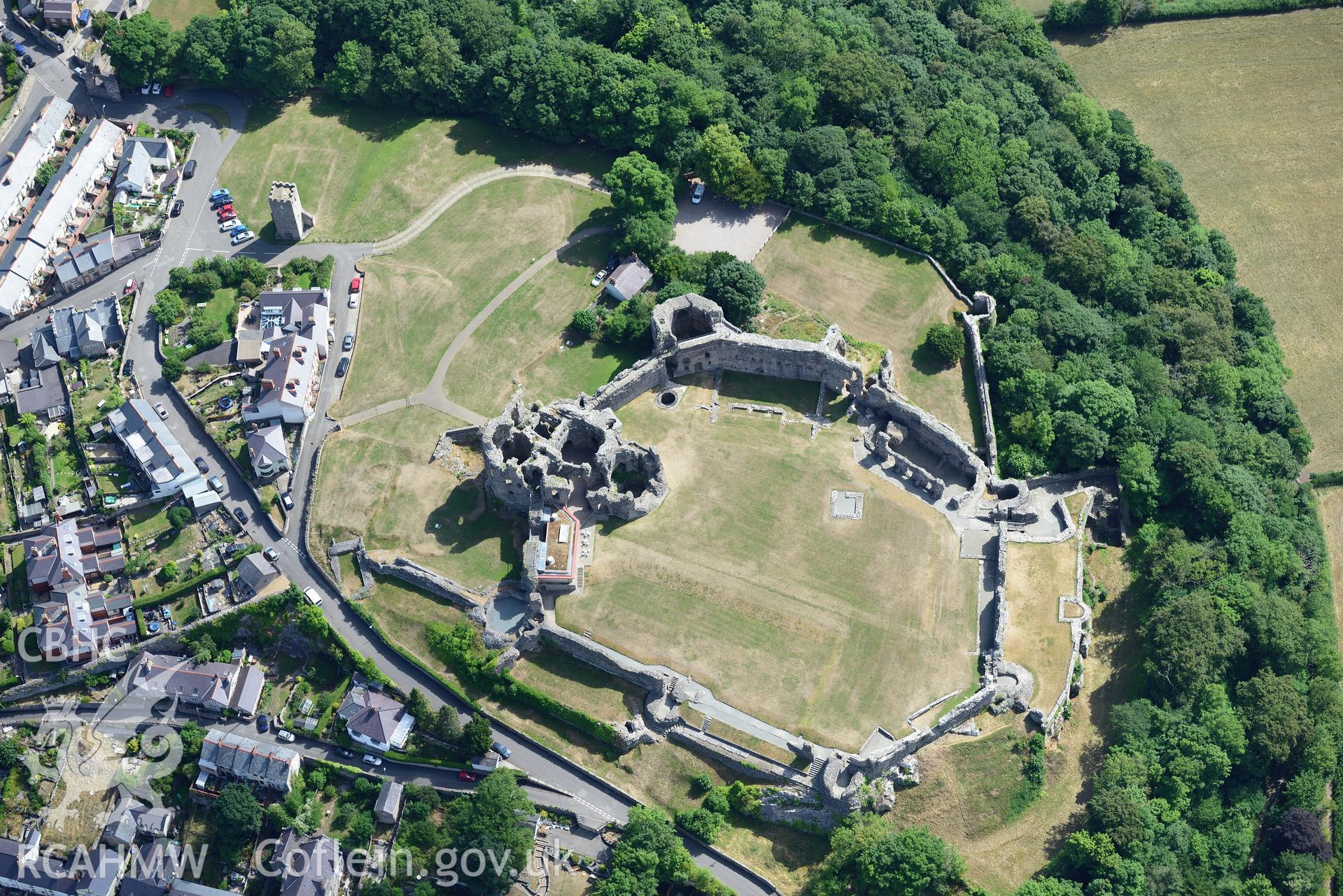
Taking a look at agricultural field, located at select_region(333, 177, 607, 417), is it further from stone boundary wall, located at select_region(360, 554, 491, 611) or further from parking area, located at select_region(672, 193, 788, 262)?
stone boundary wall, located at select_region(360, 554, 491, 611)

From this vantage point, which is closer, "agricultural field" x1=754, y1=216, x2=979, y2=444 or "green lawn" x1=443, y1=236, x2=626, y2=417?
"green lawn" x1=443, y1=236, x2=626, y2=417

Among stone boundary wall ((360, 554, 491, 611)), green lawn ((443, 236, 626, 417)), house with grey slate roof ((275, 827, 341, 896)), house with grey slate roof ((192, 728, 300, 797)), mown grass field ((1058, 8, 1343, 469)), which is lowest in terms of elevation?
house with grey slate roof ((275, 827, 341, 896))

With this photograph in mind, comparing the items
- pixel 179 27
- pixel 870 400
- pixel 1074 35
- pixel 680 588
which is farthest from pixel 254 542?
pixel 1074 35

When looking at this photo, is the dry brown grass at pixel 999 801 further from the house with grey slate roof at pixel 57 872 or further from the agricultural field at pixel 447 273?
the house with grey slate roof at pixel 57 872

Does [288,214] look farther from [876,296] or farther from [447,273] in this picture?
[876,296]

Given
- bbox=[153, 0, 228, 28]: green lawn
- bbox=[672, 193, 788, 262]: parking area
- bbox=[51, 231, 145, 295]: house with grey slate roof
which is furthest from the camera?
bbox=[153, 0, 228, 28]: green lawn

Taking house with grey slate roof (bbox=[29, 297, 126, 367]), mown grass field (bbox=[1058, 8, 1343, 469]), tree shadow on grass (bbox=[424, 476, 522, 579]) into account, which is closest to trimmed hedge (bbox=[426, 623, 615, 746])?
tree shadow on grass (bbox=[424, 476, 522, 579])
